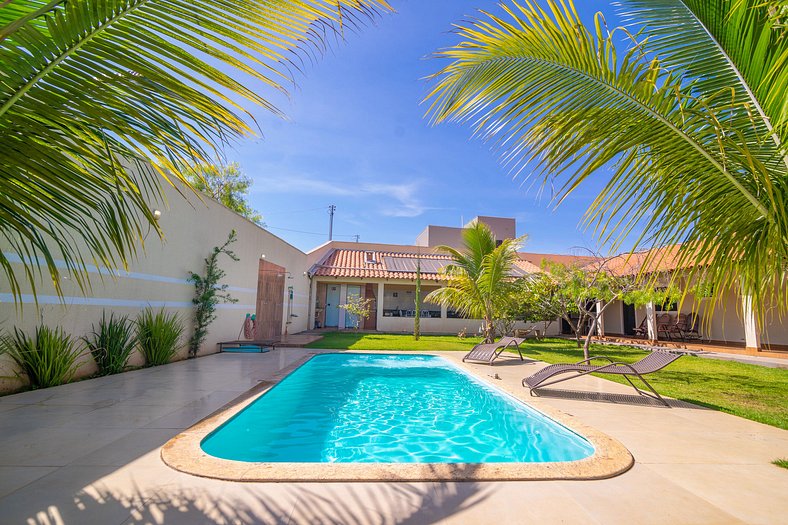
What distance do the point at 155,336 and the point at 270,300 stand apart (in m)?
8.32

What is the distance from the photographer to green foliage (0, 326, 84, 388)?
638 centimetres

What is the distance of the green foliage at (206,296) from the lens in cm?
1180

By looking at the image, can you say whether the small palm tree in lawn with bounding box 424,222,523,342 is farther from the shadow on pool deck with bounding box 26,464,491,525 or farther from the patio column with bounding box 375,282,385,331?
the shadow on pool deck with bounding box 26,464,491,525

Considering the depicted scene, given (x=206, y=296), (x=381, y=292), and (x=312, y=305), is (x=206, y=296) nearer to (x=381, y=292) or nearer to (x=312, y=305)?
(x=312, y=305)

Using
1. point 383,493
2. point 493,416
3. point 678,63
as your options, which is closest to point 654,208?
point 678,63

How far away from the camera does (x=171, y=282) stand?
1069 centimetres

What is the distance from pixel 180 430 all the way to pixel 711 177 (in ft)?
19.0

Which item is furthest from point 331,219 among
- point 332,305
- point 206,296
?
point 206,296

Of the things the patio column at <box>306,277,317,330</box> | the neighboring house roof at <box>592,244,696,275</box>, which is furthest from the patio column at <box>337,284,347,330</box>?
the neighboring house roof at <box>592,244,696,275</box>

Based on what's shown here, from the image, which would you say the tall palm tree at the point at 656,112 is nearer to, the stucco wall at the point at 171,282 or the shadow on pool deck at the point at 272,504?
the shadow on pool deck at the point at 272,504

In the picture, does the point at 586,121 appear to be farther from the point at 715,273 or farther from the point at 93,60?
the point at 93,60

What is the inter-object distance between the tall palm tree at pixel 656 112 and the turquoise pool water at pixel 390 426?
10.4 ft

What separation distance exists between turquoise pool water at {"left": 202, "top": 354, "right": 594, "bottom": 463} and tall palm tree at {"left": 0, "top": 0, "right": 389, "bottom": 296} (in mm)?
3707

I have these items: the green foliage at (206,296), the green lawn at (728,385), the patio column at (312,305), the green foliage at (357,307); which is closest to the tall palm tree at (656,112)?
the green lawn at (728,385)
